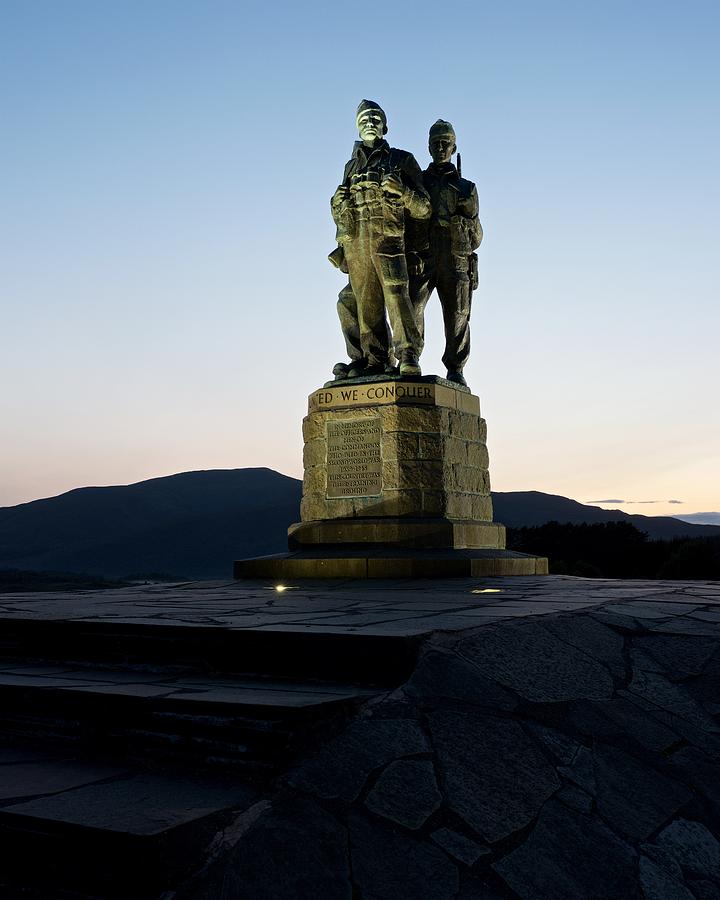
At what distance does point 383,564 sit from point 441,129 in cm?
488

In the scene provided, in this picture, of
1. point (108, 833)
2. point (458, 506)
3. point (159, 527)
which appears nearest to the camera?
point (108, 833)

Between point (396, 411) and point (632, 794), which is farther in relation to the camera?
point (396, 411)

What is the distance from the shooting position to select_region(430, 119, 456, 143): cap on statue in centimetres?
931

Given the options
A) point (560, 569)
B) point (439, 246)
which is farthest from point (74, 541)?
point (439, 246)

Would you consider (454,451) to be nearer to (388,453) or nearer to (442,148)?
(388,453)

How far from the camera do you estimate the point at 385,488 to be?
8078 mm

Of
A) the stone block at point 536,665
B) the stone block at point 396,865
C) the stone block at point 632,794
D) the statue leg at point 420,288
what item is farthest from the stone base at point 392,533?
the stone block at point 396,865

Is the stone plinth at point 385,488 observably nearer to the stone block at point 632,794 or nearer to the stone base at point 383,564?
the stone base at point 383,564

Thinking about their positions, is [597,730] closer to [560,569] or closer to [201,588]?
[201,588]

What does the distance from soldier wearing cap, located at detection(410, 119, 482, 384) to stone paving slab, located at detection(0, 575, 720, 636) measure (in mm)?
3539

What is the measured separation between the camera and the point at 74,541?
5630 inches

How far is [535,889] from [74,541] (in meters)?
149

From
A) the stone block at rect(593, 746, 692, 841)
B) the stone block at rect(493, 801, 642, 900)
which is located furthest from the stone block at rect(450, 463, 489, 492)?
the stone block at rect(493, 801, 642, 900)

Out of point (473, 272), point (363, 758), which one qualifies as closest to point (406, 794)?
point (363, 758)
